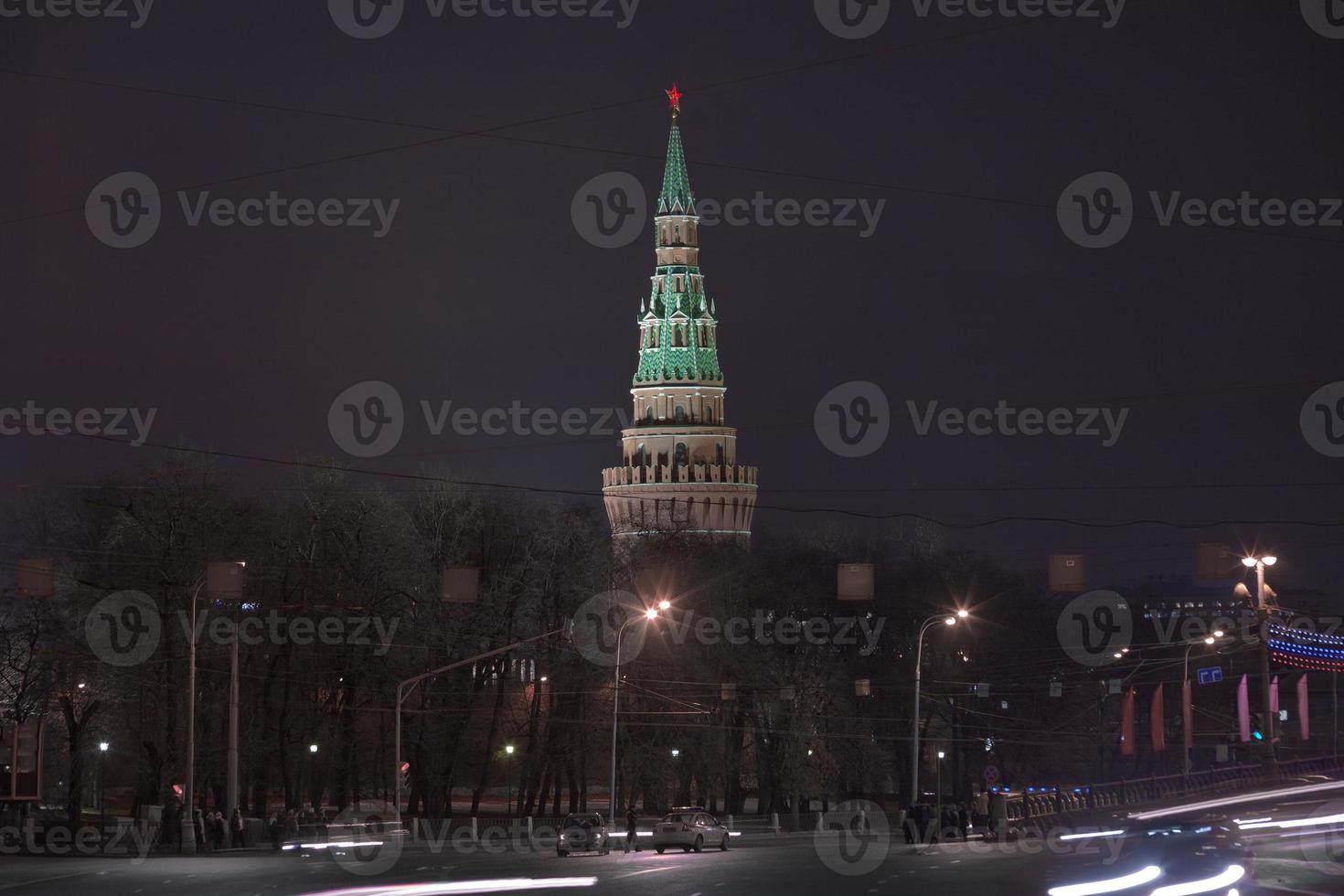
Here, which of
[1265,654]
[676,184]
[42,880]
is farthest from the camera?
[676,184]

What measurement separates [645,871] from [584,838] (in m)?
13.4

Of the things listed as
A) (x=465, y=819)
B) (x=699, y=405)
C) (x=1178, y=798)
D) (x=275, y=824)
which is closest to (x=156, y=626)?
(x=275, y=824)

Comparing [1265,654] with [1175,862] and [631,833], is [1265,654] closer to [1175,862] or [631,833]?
[631,833]

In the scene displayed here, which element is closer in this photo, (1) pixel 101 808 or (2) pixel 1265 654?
(2) pixel 1265 654

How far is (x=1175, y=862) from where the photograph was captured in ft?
83.6

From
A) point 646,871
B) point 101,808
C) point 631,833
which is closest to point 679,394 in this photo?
point 101,808

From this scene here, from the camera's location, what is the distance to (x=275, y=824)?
2269 inches

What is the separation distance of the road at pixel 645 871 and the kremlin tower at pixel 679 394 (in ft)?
369

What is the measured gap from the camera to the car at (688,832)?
5466cm

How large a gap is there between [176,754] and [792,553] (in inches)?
1596

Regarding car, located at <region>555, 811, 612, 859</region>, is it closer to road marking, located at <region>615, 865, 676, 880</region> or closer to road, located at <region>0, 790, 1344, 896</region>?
road, located at <region>0, 790, 1344, 896</region>

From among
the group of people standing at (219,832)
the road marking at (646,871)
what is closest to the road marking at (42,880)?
the road marking at (646,871)

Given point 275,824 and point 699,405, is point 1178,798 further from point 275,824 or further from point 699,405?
point 699,405

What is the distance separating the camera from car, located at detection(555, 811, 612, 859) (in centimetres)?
5153
